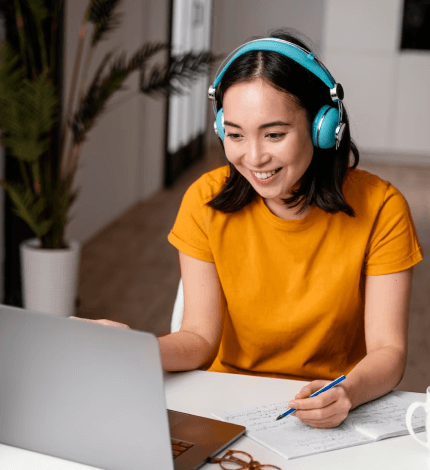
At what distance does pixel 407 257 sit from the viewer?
4.57 feet

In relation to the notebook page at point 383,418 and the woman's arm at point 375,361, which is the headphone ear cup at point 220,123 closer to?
the woman's arm at point 375,361

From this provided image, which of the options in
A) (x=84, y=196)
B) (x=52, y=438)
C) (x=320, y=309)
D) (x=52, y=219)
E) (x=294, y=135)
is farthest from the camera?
(x=84, y=196)

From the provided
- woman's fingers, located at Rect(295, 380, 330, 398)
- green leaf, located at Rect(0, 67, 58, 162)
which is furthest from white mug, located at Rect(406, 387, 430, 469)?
green leaf, located at Rect(0, 67, 58, 162)

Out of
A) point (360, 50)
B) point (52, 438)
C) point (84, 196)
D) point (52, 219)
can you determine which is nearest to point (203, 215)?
point (52, 438)

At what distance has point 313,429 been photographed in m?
1.09

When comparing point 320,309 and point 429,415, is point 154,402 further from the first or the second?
point 320,309

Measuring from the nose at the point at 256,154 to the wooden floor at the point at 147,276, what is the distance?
1.68 meters

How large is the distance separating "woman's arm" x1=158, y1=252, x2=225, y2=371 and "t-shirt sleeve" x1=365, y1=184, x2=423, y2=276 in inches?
12.1

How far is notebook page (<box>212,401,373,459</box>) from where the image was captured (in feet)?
3.37

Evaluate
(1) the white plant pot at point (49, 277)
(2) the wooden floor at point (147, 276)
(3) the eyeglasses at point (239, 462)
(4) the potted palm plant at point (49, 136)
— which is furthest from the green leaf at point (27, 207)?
(3) the eyeglasses at point (239, 462)

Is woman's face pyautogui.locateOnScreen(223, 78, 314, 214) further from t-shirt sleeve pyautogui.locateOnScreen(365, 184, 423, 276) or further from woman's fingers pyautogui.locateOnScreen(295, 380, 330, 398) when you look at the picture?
woman's fingers pyautogui.locateOnScreen(295, 380, 330, 398)

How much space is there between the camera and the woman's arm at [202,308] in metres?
1.41

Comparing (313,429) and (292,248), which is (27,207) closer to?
(292,248)

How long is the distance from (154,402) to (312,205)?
0.71m
